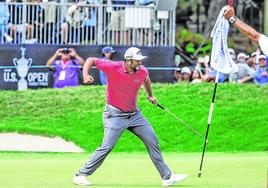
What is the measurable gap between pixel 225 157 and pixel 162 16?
814cm

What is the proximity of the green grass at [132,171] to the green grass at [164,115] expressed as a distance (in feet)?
11.2

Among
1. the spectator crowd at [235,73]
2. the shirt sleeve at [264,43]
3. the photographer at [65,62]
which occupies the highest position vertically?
the shirt sleeve at [264,43]

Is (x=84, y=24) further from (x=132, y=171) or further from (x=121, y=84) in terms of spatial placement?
(x=121, y=84)

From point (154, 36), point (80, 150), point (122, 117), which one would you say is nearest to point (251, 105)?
point (154, 36)

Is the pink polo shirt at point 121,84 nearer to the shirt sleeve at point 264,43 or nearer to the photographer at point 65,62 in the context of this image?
the shirt sleeve at point 264,43

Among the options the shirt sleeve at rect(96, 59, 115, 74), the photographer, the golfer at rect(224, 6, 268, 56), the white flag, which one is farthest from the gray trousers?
the photographer

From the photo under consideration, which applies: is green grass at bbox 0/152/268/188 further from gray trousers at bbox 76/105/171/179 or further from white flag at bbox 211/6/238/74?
white flag at bbox 211/6/238/74

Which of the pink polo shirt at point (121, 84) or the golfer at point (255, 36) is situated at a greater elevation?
the golfer at point (255, 36)

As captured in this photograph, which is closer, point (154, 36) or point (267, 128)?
point (267, 128)

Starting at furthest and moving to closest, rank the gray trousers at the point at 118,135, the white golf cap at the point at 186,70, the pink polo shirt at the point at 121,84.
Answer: the white golf cap at the point at 186,70 → the pink polo shirt at the point at 121,84 → the gray trousers at the point at 118,135

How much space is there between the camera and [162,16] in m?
29.0

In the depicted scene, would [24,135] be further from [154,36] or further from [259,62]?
[259,62]

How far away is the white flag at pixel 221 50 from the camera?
1631 cm

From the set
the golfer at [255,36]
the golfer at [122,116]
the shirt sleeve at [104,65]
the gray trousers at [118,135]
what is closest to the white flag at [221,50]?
the golfer at [122,116]
